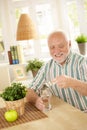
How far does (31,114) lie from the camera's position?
199 centimetres

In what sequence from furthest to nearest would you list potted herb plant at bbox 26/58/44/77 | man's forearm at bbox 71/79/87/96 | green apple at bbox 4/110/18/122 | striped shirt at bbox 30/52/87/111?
potted herb plant at bbox 26/58/44/77, striped shirt at bbox 30/52/87/111, man's forearm at bbox 71/79/87/96, green apple at bbox 4/110/18/122

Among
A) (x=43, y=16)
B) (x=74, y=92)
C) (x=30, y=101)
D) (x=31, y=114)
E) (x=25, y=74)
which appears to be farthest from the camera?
(x=43, y=16)

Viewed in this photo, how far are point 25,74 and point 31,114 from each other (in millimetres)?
2491

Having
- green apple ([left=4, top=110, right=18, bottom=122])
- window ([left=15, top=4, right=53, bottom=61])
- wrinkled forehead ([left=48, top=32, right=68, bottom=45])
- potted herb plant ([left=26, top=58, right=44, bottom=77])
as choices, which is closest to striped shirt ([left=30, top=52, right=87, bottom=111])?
wrinkled forehead ([left=48, top=32, right=68, bottom=45])

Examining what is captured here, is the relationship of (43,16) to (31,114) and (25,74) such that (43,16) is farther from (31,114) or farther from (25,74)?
(31,114)

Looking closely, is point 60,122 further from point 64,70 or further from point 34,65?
point 34,65

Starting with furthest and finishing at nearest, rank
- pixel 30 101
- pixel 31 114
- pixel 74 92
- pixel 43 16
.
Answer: pixel 43 16, pixel 74 92, pixel 30 101, pixel 31 114

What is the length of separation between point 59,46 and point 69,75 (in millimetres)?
272

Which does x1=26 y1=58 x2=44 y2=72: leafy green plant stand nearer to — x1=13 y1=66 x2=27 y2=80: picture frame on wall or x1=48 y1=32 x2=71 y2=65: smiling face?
x1=13 y1=66 x2=27 y2=80: picture frame on wall

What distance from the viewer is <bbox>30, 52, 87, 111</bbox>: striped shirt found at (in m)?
2.46

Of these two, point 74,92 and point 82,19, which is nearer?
point 74,92

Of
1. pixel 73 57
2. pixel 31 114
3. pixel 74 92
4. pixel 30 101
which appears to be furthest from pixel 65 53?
pixel 31 114

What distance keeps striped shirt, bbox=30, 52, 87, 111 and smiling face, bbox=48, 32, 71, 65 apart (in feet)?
0.19

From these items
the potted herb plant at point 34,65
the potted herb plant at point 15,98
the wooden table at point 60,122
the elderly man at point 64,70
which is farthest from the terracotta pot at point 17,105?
the potted herb plant at point 34,65
